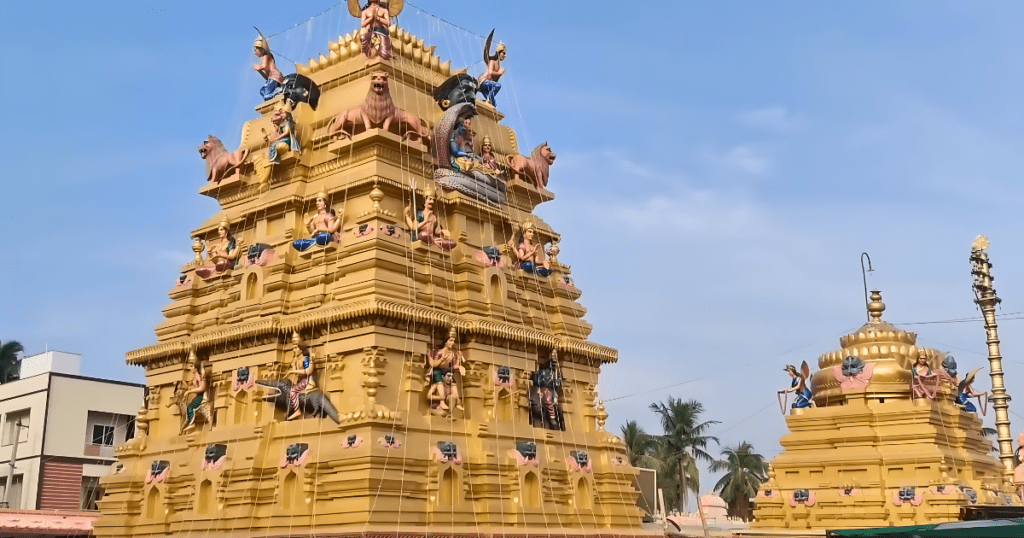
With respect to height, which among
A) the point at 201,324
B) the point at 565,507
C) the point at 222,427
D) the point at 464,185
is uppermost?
the point at 464,185

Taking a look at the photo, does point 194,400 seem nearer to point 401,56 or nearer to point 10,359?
point 401,56

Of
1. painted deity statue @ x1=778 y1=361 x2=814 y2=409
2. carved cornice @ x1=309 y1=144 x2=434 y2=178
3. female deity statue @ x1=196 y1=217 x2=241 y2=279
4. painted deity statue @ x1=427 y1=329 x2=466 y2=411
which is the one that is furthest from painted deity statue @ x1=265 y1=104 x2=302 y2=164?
painted deity statue @ x1=778 y1=361 x2=814 y2=409

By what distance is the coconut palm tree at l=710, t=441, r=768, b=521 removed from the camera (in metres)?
49.0

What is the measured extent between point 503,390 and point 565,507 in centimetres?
274

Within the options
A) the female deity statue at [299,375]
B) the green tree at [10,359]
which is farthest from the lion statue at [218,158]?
the green tree at [10,359]

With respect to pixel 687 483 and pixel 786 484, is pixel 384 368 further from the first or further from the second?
pixel 687 483

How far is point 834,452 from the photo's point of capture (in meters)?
26.8

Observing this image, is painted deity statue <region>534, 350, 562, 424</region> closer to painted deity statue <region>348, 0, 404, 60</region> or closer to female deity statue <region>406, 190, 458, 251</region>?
female deity statue <region>406, 190, 458, 251</region>

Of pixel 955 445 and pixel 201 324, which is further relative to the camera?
pixel 955 445

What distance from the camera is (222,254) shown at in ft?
74.6

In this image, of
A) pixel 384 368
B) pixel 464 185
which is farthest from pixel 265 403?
pixel 464 185

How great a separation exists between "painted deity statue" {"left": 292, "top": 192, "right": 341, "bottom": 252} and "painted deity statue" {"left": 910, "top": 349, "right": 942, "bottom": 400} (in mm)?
15760

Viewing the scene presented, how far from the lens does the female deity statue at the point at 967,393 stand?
91.4ft

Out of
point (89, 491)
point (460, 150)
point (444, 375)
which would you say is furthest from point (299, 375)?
point (89, 491)
